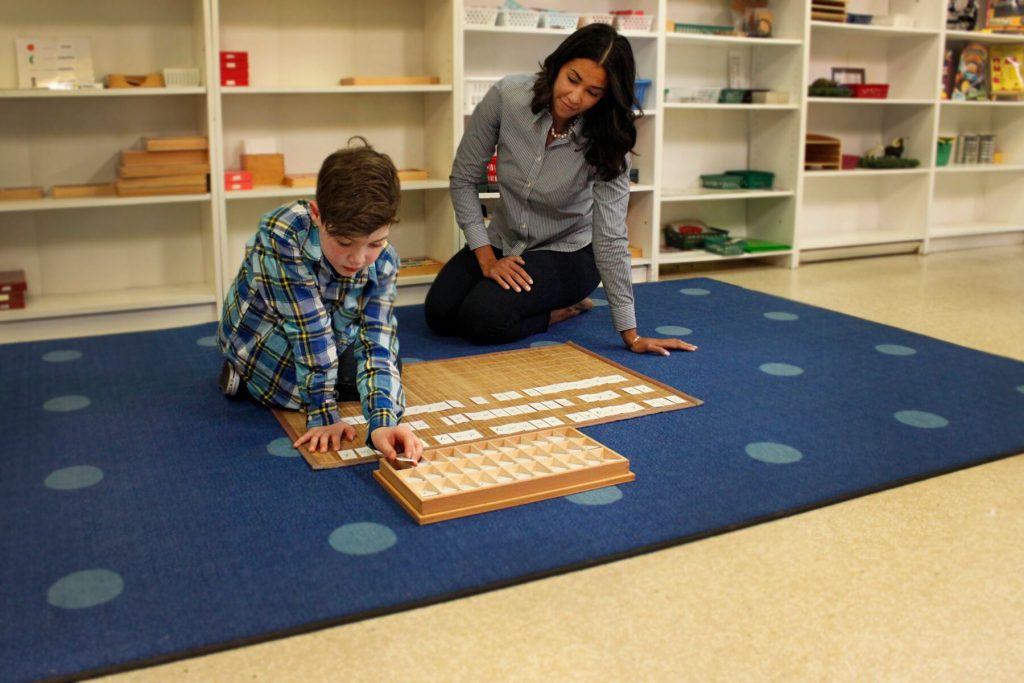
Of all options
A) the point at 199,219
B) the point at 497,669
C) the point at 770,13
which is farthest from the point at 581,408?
the point at 770,13

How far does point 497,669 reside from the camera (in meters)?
1.24

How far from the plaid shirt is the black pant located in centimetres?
81

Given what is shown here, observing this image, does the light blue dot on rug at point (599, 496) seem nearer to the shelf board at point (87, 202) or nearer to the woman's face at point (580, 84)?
the woman's face at point (580, 84)

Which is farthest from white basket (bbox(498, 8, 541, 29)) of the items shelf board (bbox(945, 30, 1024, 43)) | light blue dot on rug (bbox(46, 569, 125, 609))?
light blue dot on rug (bbox(46, 569, 125, 609))

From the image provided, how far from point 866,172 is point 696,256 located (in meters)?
0.98

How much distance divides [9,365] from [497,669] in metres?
1.94

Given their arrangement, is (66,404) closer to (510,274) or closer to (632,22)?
(510,274)

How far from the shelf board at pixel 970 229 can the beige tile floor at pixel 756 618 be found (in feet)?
10.7

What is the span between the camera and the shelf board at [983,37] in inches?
178

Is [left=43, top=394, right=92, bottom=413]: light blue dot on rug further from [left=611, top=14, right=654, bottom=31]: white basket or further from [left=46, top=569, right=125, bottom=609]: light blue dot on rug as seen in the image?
[left=611, top=14, right=654, bottom=31]: white basket

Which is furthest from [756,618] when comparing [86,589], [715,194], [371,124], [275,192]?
[715,194]

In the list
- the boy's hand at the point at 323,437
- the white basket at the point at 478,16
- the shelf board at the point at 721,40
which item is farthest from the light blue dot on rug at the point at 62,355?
the shelf board at the point at 721,40

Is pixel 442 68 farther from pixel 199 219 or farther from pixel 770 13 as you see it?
pixel 770 13

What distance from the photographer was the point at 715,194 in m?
4.07
